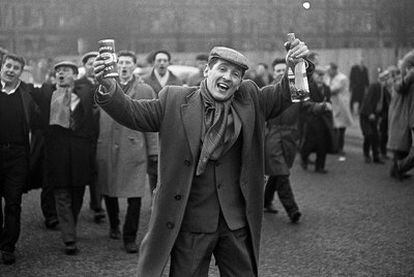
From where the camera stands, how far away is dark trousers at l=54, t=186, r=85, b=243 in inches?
258

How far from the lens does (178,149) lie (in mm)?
3879

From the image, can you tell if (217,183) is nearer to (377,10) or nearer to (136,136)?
(136,136)

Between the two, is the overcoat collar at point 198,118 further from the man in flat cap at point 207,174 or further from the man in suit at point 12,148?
the man in suit at point 12,148

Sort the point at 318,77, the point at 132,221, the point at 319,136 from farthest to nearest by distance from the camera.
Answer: the point at 319,136 < the point at 318,77 < the point at 132,221

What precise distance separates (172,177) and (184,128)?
278 millimetres

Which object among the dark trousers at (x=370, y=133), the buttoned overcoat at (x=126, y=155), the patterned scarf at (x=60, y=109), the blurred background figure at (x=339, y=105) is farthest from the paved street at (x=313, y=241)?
the blurred background figure at (x=339, y=105)

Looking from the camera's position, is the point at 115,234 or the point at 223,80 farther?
the point at 115,234

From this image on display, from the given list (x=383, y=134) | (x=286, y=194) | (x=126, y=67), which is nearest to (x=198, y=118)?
(x=126, y=67)

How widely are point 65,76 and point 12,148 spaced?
92 centimetres

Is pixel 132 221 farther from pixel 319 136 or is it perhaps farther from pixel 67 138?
pixel 319 136

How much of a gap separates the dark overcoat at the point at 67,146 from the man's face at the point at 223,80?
313 centimetres

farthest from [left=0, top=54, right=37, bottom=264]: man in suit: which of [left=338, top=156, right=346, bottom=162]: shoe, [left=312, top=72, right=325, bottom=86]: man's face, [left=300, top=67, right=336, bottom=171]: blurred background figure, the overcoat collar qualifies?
[left=338, top=156, right=346, bottom=162]: shoe

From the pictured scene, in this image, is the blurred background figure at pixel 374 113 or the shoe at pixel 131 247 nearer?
the shoe at pixel 131 247

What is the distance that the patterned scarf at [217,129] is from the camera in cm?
382
